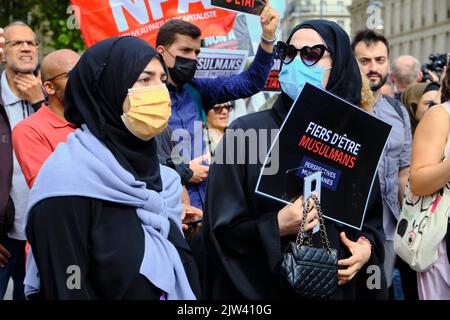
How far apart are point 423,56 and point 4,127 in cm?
6159

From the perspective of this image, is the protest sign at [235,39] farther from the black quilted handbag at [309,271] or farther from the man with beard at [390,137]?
the black quilted handbag at [309,271]

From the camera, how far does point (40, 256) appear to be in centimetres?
289

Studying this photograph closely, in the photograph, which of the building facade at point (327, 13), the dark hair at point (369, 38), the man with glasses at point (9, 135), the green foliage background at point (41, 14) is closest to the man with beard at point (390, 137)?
the dark hair at point (369, 38)

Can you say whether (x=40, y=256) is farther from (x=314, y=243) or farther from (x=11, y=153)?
(x=11, y=153)

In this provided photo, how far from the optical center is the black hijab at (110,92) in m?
3.10

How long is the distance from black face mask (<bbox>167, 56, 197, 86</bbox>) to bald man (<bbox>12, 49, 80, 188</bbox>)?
719mm

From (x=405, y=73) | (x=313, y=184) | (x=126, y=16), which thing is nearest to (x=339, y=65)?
(x=313, y=184)

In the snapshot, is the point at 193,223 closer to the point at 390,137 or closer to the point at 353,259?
the point at 353,259

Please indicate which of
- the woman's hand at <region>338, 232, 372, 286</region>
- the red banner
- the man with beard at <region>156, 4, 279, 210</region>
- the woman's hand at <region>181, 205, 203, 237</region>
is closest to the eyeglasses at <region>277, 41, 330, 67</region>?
the woman's hand at <region>338, 232, 372, 286</region>

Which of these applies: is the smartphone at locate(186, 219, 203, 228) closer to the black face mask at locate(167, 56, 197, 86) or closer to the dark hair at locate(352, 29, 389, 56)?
the black face mask at locate(167, 56, 197, 86)

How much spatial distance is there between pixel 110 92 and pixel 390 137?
2.55 meters

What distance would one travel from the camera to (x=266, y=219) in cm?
338

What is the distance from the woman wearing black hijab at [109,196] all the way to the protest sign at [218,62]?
2595mm
